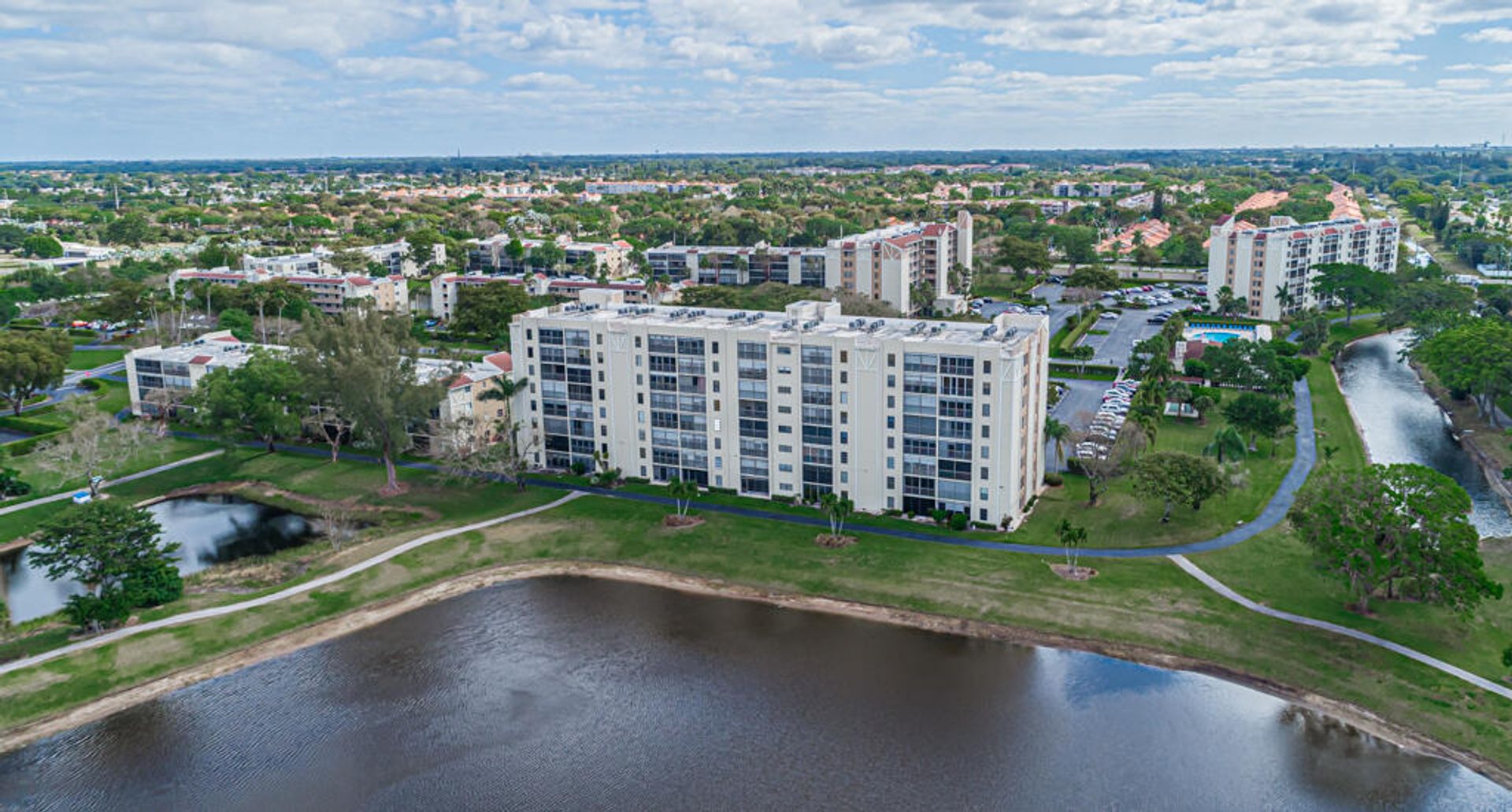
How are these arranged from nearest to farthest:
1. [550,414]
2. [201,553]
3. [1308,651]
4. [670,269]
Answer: [1308,651]
[201,553]
[550,414]
[670,269]

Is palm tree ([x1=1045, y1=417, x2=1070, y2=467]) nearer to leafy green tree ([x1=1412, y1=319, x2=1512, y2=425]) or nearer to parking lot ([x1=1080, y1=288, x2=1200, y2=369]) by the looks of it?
parking lot ([x1=1080, y1=288, x2=1200, y2=369])

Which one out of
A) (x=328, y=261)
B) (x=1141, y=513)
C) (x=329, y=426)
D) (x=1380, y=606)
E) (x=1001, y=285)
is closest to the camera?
(x=1380, y=606)

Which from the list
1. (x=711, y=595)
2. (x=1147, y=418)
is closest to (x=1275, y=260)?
(x=1147, y=418)

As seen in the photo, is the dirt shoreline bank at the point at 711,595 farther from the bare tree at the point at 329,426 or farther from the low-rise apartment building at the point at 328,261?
the low-rise apartment building at the point at 328,261

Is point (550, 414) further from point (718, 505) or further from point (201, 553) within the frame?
point (201, 553)

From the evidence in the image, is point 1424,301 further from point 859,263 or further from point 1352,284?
point 859,263

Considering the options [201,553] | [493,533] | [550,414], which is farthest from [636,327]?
[201,553]
